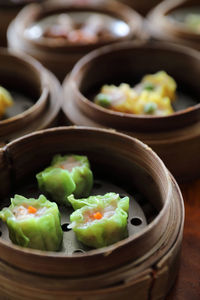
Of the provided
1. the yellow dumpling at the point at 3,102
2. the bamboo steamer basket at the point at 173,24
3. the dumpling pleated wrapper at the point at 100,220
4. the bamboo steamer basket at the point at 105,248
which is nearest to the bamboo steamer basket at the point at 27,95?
the yellow dumpling at the point at 3,102

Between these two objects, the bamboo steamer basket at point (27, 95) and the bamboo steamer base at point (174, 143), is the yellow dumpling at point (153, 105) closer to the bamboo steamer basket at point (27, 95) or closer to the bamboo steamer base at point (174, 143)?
the bamboo steamer base at point (174, 143)

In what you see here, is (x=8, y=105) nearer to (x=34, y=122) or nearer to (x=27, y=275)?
(x=34, y=122)

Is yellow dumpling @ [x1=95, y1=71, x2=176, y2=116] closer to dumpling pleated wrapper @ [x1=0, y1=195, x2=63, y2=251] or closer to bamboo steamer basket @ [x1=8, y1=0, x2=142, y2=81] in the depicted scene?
bamboo steamer basket @ [x1=8, y1=0, x2=142, y2=81]

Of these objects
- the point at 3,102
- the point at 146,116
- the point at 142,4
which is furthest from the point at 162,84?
the point at 142,4

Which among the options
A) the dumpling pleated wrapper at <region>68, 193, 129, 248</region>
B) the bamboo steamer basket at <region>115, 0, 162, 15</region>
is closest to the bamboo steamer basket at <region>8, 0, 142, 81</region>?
the bamboo steamer basket at <region>115, 0, 162, 15</region>

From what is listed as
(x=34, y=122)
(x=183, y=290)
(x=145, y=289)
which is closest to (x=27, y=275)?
(x=145, y=289)
